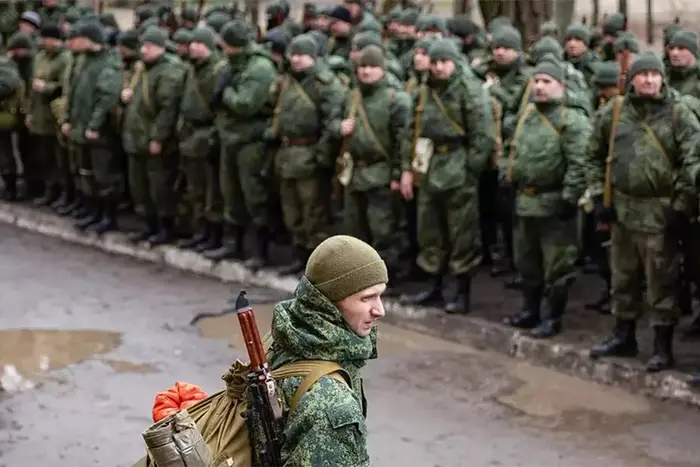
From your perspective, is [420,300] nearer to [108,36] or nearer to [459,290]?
[459,290]

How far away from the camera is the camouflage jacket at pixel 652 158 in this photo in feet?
25.5

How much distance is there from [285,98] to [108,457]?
4004mm

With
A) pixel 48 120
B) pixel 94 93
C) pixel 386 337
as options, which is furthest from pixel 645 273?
pixel 48 120

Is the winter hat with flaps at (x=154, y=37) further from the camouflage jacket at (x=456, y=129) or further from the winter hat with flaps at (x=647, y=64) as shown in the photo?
the winter hat with flaps at (x=647, y=64)

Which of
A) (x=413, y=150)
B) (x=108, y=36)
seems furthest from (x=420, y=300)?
(x=108, y=36)

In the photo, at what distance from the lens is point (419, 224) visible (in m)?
9.55

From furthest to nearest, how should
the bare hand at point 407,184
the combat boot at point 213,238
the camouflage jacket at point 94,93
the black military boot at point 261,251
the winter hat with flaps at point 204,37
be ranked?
1. the camouflage jacket at point 94,93
2. the combat boot at point 213,238
3. the black military boot at point 261,251
4. the winter hat with flaps at point 204,37
5. the bare hand at point 407,184

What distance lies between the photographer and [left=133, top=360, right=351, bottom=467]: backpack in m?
3.59

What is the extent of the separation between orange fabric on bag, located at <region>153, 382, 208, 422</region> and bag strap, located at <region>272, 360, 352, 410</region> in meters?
0.40

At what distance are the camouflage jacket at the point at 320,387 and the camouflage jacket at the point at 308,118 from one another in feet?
21.3

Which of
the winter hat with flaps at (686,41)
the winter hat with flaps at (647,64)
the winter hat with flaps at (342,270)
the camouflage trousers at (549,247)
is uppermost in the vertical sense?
the winter hat with flaps at (342,270)

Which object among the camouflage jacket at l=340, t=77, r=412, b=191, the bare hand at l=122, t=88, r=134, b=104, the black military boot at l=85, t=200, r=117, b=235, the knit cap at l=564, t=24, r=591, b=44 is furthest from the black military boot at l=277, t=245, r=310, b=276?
the knit cap at l=564, t=24, r=591, b=44

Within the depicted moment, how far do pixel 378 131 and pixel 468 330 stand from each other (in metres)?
1.70

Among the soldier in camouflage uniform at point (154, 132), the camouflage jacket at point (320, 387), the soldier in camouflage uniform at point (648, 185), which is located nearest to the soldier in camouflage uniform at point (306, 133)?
the soldier in camouflage uniform at point (154, 132)
